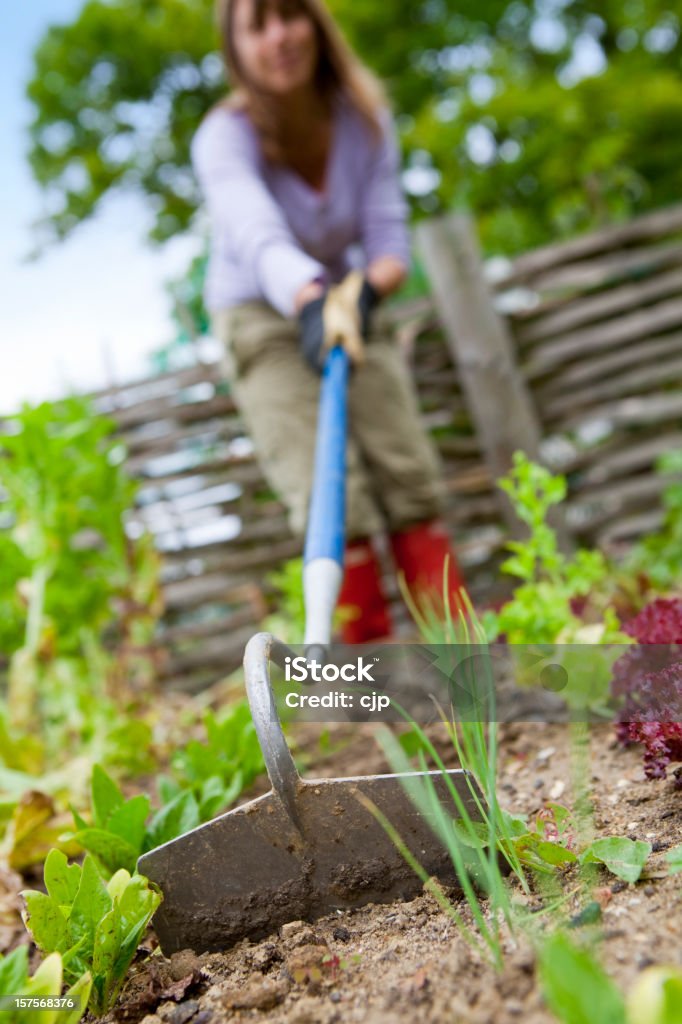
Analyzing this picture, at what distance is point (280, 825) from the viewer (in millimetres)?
852

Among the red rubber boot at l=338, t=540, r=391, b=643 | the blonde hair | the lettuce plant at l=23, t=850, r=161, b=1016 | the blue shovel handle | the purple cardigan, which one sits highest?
the blonde hair

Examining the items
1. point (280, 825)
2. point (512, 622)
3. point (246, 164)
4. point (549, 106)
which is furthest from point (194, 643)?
point (549, 106)

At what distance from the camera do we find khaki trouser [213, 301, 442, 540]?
2.46 meters

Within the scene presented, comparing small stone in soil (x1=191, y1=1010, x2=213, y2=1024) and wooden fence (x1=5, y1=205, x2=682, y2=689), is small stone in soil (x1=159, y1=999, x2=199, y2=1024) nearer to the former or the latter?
small stone in soil (x1=191, y1=1010, x2=213, y2=1024)

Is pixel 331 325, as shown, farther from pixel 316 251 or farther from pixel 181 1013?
pixel 181 1013

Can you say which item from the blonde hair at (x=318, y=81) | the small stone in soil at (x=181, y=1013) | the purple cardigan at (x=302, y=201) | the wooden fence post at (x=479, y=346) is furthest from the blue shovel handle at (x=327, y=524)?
the wooden fence post at (x=479, y=346)

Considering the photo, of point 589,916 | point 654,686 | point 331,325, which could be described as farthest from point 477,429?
point 589,916

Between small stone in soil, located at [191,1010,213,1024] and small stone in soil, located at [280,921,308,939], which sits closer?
small stone in soil, located at [191,1010,213,1024]

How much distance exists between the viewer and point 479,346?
3281 mm

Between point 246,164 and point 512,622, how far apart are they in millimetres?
1566

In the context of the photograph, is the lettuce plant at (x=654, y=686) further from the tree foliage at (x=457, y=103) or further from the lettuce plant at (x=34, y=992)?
the tree foliage at (x=457, y=103)

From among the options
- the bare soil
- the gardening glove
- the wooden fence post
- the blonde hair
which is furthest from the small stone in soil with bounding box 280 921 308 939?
the wooden fence post

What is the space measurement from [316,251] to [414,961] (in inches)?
84.5

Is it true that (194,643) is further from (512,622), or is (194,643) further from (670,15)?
(670,15)
